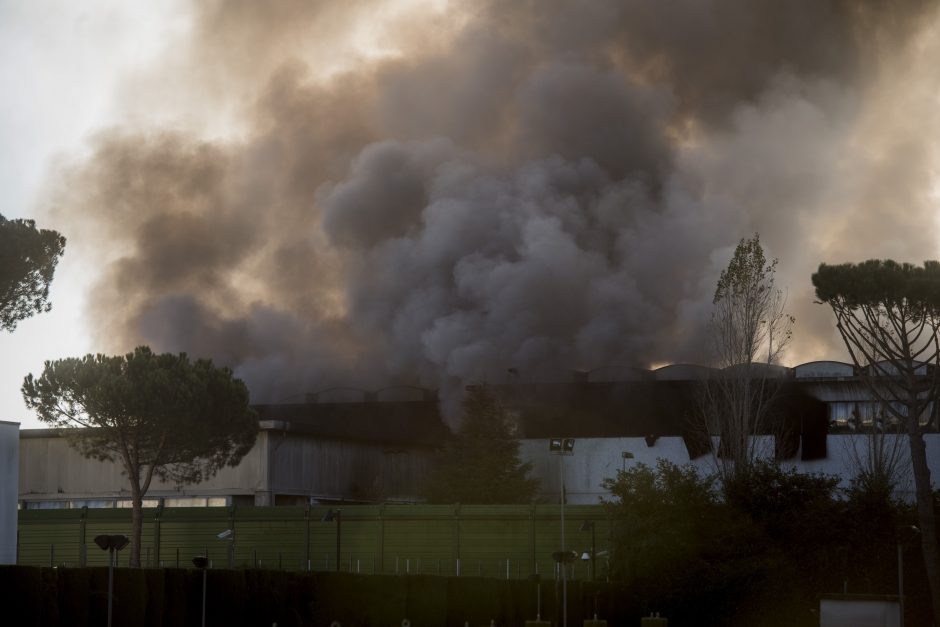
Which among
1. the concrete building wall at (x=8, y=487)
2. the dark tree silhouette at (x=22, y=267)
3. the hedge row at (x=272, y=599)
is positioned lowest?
the hedge row at (x=272, y=599)

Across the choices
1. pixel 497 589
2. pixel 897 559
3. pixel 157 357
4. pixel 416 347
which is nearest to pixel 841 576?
pixel 897 559

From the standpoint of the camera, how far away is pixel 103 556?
2170 inches

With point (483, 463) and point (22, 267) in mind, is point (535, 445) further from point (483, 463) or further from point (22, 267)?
point (22, 267)

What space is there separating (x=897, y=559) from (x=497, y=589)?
12.7 metres

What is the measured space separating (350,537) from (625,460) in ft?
60.5

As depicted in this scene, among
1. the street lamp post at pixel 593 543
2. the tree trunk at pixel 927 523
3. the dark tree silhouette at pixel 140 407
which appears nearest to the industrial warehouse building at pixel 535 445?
the dark tree silhouette at pixel 140 407

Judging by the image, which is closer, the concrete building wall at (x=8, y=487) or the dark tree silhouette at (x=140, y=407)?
the concrete building wall at (x=8, y=487)

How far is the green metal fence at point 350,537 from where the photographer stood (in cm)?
5103

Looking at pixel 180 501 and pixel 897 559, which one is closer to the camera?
pixel 897 559

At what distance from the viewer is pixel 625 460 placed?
66688 millimetres

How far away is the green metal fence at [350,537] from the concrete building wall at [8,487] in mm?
12765

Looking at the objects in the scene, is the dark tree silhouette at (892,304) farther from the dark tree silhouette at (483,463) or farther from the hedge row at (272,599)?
the dark tree silhouette at (483,463)

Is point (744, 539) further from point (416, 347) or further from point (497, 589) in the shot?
point (416, 347)

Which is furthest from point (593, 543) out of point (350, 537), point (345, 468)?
point (345, 468)
